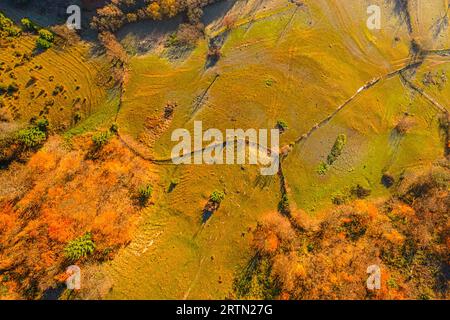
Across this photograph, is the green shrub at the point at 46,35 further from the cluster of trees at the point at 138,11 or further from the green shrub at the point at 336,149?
the green shrub at the point at 336,149

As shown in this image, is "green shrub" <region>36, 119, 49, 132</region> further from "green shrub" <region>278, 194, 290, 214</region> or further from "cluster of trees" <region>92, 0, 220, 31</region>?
"green shrub" <region>278, 194, 290, 214</region>

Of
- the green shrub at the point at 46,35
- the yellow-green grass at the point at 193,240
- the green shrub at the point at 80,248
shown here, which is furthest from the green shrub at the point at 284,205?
the green shrub at the point at 46,35

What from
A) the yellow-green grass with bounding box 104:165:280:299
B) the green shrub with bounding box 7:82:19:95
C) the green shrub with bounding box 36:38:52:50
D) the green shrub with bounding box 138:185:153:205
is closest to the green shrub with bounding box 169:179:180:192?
the yellow-green grass with bounding box 104:165:280:299

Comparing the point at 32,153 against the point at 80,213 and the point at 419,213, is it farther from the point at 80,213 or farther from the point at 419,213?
the point at 419,213

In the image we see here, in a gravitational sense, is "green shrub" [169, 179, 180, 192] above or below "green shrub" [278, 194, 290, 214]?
above

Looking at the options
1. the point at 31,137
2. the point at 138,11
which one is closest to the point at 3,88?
the point at 31,137

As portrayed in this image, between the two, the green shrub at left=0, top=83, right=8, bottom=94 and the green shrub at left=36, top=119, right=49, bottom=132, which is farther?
the green shrub at left=36, top=119, right=49, bottom=132

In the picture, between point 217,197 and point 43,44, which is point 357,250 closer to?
point 217,197
